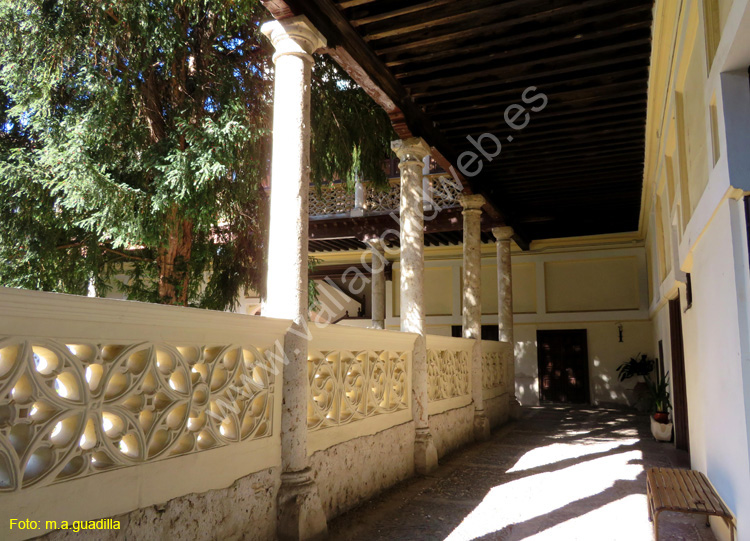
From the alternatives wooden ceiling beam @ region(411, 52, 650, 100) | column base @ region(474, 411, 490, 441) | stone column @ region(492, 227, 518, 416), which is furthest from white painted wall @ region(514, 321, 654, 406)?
wooden ceiling beam @ region(411, 52, 650, 100)

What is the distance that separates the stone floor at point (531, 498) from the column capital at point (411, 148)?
3.72 m

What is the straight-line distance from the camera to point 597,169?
30.0 feet

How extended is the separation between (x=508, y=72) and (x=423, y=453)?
426 cm

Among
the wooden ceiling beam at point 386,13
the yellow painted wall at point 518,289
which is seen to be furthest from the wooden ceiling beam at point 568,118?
the yellow painted wall at point 518,289

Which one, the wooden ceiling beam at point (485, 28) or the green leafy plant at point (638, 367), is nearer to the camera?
the wooden ceiling beam at point (485, 28)

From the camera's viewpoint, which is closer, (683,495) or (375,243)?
(683,495)

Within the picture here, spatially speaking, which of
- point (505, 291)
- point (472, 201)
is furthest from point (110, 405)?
point (505, 291)

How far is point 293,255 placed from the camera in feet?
14.1

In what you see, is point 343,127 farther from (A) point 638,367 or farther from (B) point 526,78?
(A) point 638,367

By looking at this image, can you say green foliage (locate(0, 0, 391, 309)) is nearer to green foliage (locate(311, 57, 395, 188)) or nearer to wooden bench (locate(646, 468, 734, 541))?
green foliage (locate(311, 57, 395, 188))

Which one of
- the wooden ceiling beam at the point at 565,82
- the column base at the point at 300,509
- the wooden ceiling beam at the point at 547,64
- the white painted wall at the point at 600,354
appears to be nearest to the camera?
the column base at the point at 300,509

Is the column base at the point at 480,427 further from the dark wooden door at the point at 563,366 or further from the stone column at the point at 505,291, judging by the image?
the dark wooden door at the point at 563,366

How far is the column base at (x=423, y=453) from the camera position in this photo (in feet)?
21.0

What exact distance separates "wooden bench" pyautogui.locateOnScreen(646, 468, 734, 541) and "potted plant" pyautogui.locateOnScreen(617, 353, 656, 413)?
917 centimetres
